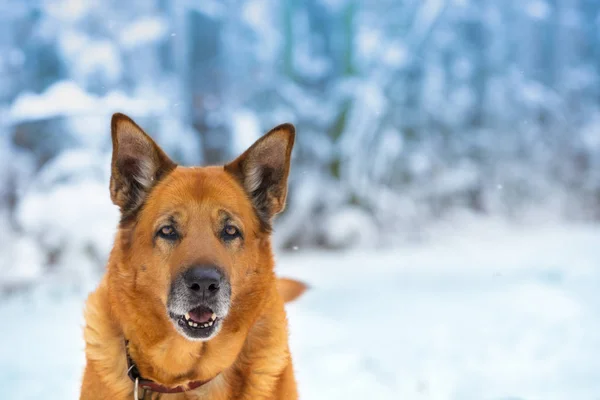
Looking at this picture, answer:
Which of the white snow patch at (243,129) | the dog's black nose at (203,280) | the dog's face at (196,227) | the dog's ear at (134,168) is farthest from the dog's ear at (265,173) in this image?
the white snow patch at (243,129)

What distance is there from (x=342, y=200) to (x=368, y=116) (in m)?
1.22

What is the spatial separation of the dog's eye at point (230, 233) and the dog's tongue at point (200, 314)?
396 millimetres

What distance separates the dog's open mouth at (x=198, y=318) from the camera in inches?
112

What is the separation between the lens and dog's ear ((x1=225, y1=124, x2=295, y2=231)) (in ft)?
10.6

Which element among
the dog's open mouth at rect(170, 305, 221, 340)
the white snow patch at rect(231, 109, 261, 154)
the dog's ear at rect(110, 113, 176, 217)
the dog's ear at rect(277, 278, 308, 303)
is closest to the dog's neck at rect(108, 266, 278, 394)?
the dog's open mouth at rect(170, 305, 221, 340)

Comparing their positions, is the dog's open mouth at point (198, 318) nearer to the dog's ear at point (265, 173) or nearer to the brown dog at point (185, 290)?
the brown dog at point (185, 290)

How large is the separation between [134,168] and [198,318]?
0.92 metres

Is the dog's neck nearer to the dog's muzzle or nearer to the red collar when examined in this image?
the red collar

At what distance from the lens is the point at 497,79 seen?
853 centimetres

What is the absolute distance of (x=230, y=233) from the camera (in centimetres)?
309

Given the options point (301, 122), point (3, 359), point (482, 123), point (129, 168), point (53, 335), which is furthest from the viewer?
point (482, 123)

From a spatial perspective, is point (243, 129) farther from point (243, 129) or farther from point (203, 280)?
point (203, 280)

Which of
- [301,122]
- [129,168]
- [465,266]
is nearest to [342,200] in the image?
[301,122]

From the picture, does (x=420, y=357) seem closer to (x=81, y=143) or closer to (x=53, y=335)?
(x=53, y=335)
